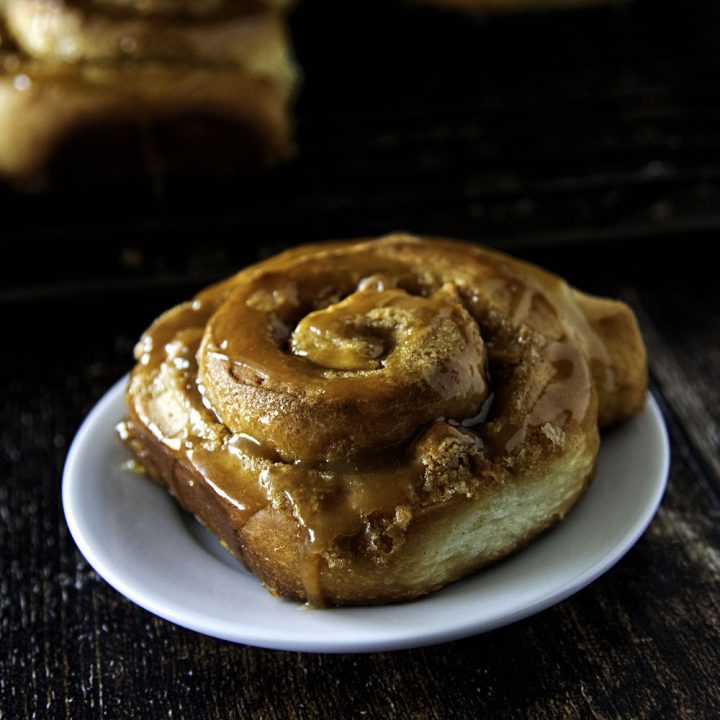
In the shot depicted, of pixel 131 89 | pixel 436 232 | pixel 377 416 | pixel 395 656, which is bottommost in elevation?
pixel 436 232

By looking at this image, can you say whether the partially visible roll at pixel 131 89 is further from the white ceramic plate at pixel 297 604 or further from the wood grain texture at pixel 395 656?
the white ceramic plate at pixel 297 604

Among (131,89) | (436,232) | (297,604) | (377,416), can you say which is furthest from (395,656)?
(131,89)

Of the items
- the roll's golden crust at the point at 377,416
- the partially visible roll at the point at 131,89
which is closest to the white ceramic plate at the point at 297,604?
the roll's golden crust at the point at 377,416

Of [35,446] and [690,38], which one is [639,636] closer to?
[35,446]

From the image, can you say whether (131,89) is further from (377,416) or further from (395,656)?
(395,656)

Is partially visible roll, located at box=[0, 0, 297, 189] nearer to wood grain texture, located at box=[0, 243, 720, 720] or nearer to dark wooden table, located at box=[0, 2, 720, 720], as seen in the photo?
dark wooden table, located at box=[0, 2, 720, 720]

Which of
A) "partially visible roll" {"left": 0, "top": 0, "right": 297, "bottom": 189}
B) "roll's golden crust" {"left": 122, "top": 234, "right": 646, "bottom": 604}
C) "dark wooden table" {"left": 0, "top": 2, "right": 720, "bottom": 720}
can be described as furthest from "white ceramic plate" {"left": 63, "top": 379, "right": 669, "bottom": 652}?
"partially visible roll" {"left": 0, "top": 0, "right": 297, "bottom": 189}
